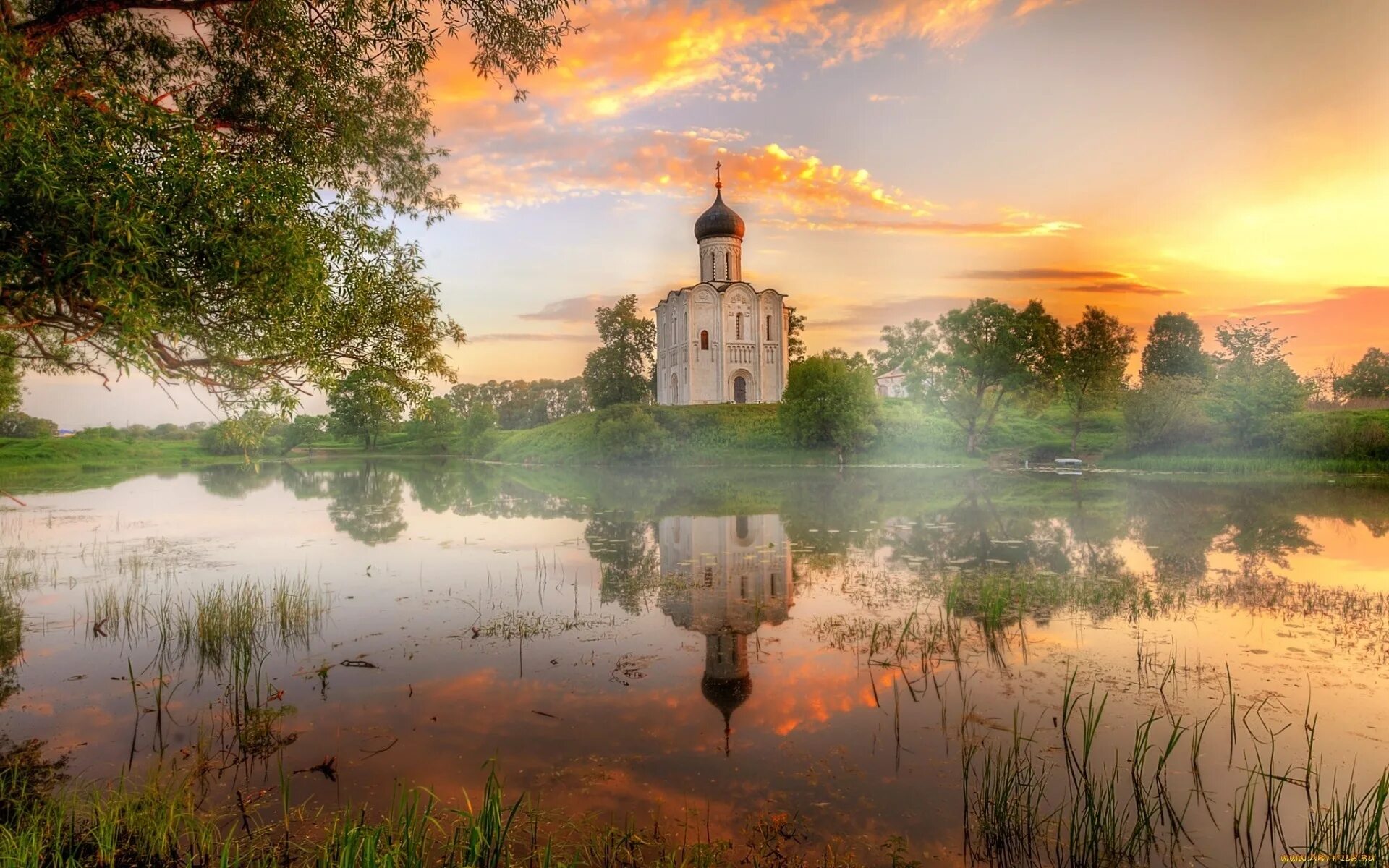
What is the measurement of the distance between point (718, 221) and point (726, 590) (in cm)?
5213

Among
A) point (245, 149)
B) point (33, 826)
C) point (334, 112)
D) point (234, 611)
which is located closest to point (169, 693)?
point (234, 611)

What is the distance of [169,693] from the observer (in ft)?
25.2

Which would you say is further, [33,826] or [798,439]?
[798,439]

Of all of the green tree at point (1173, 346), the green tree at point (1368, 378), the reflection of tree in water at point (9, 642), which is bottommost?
the reflection of tree in water at point (9, 642)

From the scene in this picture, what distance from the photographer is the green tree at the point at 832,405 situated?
45.6 metres

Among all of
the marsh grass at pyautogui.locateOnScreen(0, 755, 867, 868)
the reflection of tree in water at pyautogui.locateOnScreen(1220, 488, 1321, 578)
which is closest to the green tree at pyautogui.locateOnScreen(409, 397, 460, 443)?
the reflection of tree in water at pyautogui.locateOnScreen(1220, 488, 1321, 578)

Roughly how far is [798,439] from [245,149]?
136 ft

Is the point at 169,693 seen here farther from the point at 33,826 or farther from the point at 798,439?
the point at 798,439

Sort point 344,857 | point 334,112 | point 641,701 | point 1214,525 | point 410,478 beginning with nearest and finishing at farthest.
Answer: point 344,857
point 641,701
point 334,112
point 1214,525
point 410,478

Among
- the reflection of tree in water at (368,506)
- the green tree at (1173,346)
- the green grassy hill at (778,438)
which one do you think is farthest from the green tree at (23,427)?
the green tree at (1173,346)

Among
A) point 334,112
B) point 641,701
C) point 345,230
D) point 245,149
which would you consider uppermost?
point 334,112

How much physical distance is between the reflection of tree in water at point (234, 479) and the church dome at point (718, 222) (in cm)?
3793

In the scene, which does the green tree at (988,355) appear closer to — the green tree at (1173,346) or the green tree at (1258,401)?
the green tree at (1258,401)

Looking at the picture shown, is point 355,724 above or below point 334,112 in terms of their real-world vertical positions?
below
